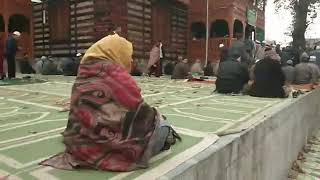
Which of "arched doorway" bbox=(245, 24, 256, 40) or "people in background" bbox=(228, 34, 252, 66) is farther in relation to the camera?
"arched doorway" bbox=(245, 24, 256, 40)

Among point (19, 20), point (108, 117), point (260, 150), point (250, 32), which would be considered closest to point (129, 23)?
point (19, 20)

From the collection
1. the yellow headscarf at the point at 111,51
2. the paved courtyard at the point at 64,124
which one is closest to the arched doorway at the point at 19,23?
the paved courtyard at the point at 64,124

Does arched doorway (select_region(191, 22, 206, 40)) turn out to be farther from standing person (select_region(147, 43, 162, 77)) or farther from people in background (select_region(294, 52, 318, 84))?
people in background (select_region(294, 52, 318, 84))

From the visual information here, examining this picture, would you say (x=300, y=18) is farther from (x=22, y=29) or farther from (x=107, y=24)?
(x=22, y=29)

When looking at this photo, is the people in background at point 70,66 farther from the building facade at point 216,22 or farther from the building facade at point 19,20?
the building facade at point 216,22

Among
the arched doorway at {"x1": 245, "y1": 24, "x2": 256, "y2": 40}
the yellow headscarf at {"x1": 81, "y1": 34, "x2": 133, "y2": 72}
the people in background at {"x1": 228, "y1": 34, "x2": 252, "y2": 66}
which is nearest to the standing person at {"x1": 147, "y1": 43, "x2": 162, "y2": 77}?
the people in background at {"x1": 228, "y1": 34, "x2": 252, "y2": 66}

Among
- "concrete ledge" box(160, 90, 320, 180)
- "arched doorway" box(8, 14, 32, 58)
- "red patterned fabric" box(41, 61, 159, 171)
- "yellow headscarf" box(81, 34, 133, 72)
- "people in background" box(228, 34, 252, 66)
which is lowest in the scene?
"concrete ledge" box(160, 90, 320, 180)

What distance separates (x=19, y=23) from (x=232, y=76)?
43.1 feet

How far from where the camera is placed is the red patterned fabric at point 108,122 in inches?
117

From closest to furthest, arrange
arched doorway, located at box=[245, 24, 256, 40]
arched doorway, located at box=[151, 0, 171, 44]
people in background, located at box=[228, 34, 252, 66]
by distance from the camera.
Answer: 1. people in background, located at box=[228, 34, 252, 66]
2. arched doorway, located at box=[151, 0, 171, 44]
3. arched doorway, located at box=[245, 24, 256, 40]

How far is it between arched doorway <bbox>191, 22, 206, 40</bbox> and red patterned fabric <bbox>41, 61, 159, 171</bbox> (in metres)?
17.7

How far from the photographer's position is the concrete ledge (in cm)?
334

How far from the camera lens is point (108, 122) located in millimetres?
2969

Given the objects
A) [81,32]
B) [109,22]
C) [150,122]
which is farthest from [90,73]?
[81,32]
